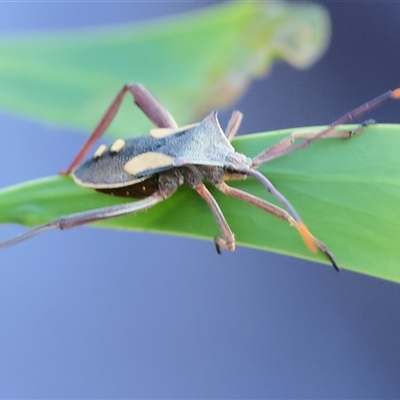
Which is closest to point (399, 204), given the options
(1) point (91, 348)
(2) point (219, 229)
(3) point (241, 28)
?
(2) point (219, 229)

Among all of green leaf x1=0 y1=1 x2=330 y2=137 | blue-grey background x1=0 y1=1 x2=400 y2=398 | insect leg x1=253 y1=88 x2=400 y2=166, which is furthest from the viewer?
blue-grey background x1=0 y1=1 x2=400 y2=398

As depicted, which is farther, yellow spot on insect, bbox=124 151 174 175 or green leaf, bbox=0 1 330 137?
green leaf, bbox=0 1 330 137

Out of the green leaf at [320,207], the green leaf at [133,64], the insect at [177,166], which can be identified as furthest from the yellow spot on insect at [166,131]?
the green leaf at [133,64]

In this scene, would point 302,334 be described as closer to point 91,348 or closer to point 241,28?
point 91,348

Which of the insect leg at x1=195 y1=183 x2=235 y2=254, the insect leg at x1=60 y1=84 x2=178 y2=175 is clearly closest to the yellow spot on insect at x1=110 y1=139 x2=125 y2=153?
the insect leg at x1=60 y1=84 x2=178 y2=175

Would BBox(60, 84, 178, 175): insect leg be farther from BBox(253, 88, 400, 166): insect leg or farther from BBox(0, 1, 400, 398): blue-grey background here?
BBox(0, 1, 400, 398): blue-grey background
